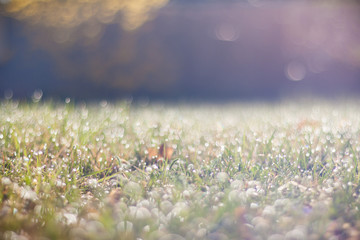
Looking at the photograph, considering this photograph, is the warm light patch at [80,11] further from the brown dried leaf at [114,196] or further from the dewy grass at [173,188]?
the brown dried leaf at [114,196]

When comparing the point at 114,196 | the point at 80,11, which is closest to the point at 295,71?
the point at 80,11

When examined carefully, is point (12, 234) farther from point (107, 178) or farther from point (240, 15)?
point (240, 15)

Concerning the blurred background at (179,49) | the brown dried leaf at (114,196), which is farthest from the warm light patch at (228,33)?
the brown dried leaf at (114,196)

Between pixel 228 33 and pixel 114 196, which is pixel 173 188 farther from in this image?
pixel 228 33

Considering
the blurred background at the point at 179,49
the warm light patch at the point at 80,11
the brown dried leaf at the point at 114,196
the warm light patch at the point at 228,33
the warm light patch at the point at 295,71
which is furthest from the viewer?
the warm light patch at the point at 228,33

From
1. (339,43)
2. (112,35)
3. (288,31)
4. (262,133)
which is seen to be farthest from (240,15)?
(262,133)

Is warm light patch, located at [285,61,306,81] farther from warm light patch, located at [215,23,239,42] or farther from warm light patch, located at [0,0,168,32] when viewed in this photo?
warm light patch, located at [0,0,168,32]
